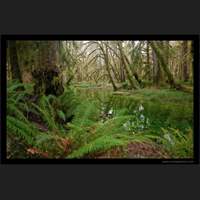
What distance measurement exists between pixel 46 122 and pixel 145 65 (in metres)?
1.07

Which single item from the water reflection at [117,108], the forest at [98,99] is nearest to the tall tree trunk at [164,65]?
the forest at [98,99]

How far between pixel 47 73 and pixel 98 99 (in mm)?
536

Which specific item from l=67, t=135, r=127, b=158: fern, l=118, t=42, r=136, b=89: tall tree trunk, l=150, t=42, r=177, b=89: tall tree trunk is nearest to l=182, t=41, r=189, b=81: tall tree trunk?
l=150, t=42, r=177, b=89: tall tree trunk

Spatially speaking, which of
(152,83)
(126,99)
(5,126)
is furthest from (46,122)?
(152,83)

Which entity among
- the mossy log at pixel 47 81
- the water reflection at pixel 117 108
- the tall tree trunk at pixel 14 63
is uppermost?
the tall tree trunk at pixel 14 63

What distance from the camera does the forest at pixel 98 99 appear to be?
14.4 feet

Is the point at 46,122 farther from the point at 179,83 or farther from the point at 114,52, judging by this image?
the point at 179,83

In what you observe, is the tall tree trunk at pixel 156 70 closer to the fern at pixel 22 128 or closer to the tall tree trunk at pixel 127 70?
the tall tree trunk at pixel 127 70

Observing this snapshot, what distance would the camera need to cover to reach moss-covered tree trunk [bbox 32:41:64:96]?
14.4ft

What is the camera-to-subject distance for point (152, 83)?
4422 millimetres

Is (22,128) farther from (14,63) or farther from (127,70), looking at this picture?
(127,70)

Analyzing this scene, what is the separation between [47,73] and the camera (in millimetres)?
4422
